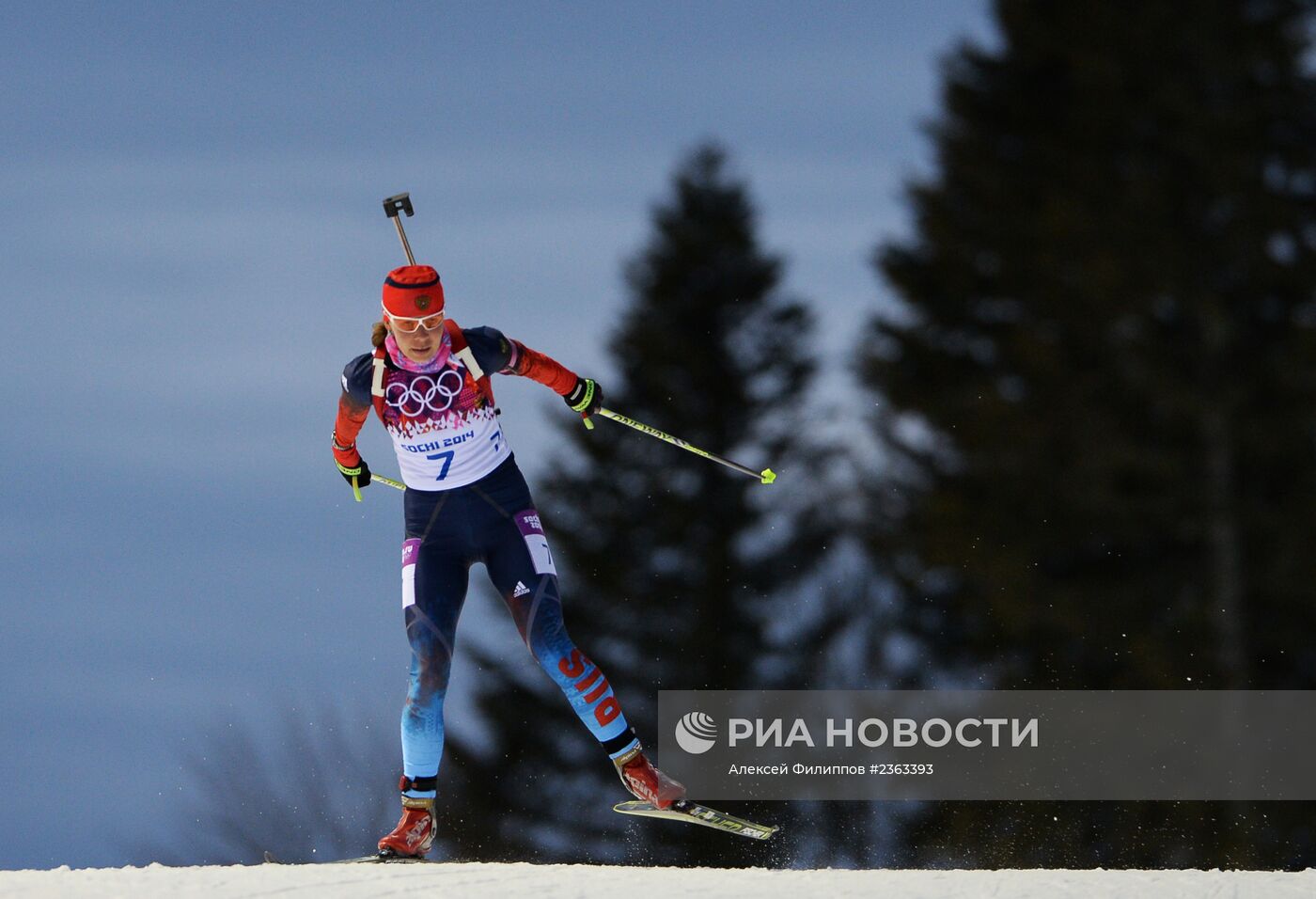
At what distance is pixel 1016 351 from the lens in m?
22.0

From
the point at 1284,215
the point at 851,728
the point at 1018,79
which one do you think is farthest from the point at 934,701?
the point at 1018,79

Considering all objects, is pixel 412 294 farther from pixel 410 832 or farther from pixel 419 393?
pixel 410 832

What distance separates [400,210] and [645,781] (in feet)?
8.96

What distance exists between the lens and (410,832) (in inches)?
286

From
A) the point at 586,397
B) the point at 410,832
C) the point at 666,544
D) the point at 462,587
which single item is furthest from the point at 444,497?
the point at 666,544

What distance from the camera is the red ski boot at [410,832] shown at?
7.27m

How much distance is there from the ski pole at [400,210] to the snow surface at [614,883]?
8.60 feet

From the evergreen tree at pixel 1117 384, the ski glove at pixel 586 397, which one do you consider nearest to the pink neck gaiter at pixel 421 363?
the ski glove at pixel 586 397

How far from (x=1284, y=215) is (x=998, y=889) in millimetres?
15794

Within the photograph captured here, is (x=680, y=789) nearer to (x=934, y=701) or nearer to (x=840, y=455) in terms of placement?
(x=934, y=701)

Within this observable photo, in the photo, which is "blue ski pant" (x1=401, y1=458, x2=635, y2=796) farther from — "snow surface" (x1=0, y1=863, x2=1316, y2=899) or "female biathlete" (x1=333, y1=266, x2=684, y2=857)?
"snow surface" (x1=0, y1=863, x2=1316, y2=899)

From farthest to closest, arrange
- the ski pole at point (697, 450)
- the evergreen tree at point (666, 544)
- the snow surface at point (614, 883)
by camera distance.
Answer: the evergreen tree at point (666, 544) < the ski pole at point (697, 450) < the snow surface at point (614, 883)

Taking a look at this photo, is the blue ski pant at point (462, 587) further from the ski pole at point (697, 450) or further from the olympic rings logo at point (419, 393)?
the ski pole at point (697, 450)

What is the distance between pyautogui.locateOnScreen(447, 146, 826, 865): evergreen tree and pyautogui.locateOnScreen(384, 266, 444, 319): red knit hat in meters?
12.2
